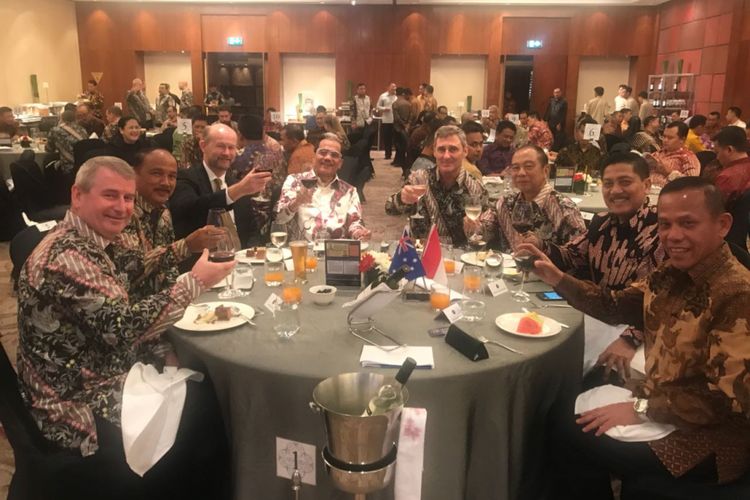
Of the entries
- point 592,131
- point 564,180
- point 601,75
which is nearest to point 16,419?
point 564,180

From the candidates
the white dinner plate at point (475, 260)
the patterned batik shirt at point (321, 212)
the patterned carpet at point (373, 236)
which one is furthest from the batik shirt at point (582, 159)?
the white dinner plate at point (475, 260)

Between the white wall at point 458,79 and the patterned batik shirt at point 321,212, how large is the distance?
1308 centimetres

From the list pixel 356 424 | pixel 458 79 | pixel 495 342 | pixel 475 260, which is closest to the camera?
pixel 356 424

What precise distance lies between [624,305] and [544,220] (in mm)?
1202

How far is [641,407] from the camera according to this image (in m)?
1.95

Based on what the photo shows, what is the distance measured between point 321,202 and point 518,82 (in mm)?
13523

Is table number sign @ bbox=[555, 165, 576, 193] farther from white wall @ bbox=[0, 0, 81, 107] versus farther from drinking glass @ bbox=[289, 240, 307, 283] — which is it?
white wall @ bbox=[0, 0, 81, 107]

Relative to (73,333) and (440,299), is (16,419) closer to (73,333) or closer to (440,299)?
(73,333)

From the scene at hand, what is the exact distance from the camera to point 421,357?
195 cm

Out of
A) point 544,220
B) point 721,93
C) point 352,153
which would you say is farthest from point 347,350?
point 721,93

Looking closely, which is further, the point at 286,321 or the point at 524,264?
the point at 524,264

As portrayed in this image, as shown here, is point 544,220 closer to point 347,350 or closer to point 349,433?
point 347,350

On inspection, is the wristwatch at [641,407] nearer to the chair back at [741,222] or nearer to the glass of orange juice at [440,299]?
the glass of orange juice at [440,299]

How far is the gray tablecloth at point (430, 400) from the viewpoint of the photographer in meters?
1.87
